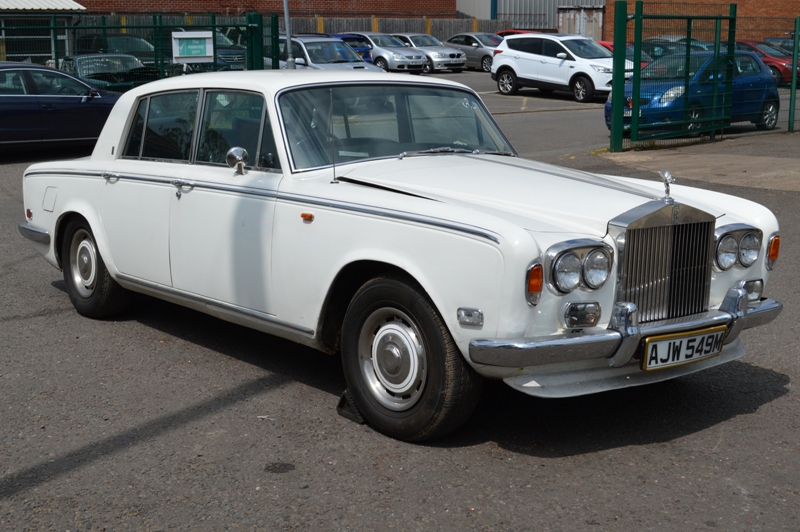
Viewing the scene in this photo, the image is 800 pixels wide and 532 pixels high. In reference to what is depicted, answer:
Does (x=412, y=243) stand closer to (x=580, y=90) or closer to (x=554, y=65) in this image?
(x=580, y=90)

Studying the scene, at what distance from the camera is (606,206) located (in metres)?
4.39

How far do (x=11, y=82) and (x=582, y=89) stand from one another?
15585 mm

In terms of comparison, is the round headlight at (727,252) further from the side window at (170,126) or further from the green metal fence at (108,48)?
the green metal fence at (108,48)

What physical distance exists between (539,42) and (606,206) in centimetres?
2376

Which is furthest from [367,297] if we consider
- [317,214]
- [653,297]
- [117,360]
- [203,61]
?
[203,61]

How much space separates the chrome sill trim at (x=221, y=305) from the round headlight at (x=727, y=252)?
2.00 meters

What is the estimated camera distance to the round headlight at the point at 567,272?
13.1 ft

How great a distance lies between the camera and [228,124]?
550 cm

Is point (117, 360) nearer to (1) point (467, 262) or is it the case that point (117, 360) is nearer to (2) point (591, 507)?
(1) point (467, 262)

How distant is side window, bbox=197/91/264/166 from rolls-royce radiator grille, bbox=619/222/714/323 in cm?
214

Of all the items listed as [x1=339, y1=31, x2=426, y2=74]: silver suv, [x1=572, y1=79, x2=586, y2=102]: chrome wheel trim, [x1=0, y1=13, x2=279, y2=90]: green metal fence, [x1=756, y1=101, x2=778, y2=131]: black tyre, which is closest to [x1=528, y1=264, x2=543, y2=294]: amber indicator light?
[x1=756, y1=101, x2=778, y2=131]: black tyre

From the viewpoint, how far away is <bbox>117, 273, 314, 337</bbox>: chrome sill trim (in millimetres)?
4871

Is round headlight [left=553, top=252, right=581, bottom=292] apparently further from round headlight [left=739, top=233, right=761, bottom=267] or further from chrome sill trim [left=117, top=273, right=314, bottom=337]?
chrome sill trim [left=117, top=273, right=314, bottom=337]

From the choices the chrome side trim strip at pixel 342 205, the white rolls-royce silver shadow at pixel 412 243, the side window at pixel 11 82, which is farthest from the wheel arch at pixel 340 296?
the side window at pixel 11 82
